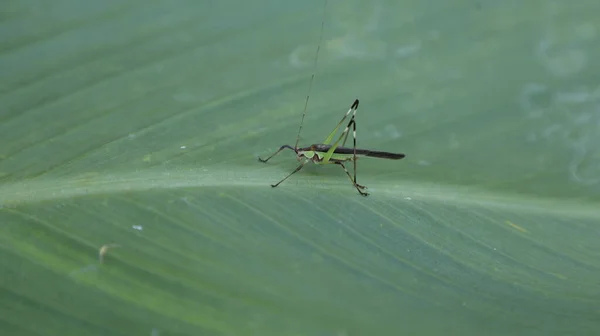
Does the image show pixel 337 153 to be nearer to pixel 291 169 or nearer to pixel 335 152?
pixel 335 152

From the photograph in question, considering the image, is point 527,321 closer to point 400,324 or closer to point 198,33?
point 400,324

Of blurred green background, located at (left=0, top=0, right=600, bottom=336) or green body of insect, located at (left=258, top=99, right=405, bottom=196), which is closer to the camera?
blurred green background, located at (left=0, top=0, right=600, bottom=336)

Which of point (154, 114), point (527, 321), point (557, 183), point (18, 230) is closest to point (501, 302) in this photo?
point (527, 321)

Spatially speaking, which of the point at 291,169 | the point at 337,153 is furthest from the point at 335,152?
the point at 291,169

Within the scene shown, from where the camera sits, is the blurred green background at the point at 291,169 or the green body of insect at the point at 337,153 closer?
the blurred green background at the point at 291,169

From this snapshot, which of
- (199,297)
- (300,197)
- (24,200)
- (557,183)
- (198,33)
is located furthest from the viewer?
(198,33)
